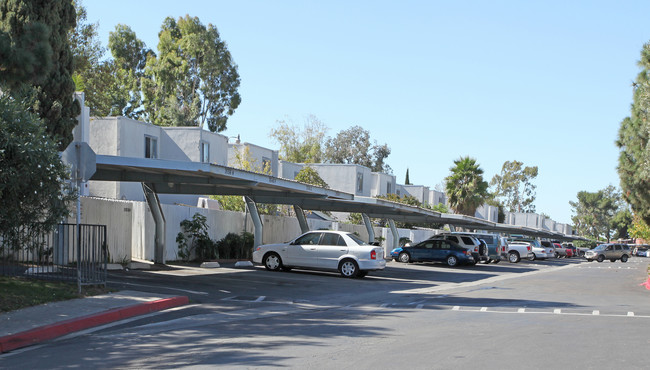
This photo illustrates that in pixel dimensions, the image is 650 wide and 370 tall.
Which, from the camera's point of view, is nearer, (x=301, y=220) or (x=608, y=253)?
(x=301, y=220)

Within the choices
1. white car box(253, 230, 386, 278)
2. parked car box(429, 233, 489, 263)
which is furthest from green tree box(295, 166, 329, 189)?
white car box(253, 230, 386, 278)

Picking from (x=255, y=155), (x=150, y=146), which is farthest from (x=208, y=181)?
(x=255, y=155)

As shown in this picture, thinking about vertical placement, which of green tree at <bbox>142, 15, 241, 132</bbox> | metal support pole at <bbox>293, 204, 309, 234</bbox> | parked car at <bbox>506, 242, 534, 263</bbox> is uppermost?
green tree at <bbox>142, 15, 241, 132</bbox>

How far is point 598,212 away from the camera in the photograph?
134 meters

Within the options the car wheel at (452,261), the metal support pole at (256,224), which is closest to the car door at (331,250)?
the metal support pole at (256,224)

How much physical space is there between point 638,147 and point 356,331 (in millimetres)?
18354

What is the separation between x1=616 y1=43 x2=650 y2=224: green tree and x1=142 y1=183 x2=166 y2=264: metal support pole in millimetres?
15769

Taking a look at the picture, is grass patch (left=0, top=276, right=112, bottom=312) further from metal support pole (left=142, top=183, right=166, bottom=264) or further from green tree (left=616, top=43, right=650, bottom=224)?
green tree (left=616, top=43, right=650, bottom=224)

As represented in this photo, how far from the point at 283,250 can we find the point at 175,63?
42231 millimetres

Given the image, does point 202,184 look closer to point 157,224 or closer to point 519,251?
point 157,224

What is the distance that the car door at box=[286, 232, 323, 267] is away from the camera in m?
23.7

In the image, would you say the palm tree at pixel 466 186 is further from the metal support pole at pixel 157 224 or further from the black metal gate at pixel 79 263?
the black metal gate at pixel 79 263

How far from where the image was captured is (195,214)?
90.4ft

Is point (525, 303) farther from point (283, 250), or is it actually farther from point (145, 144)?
point (145, 144)
